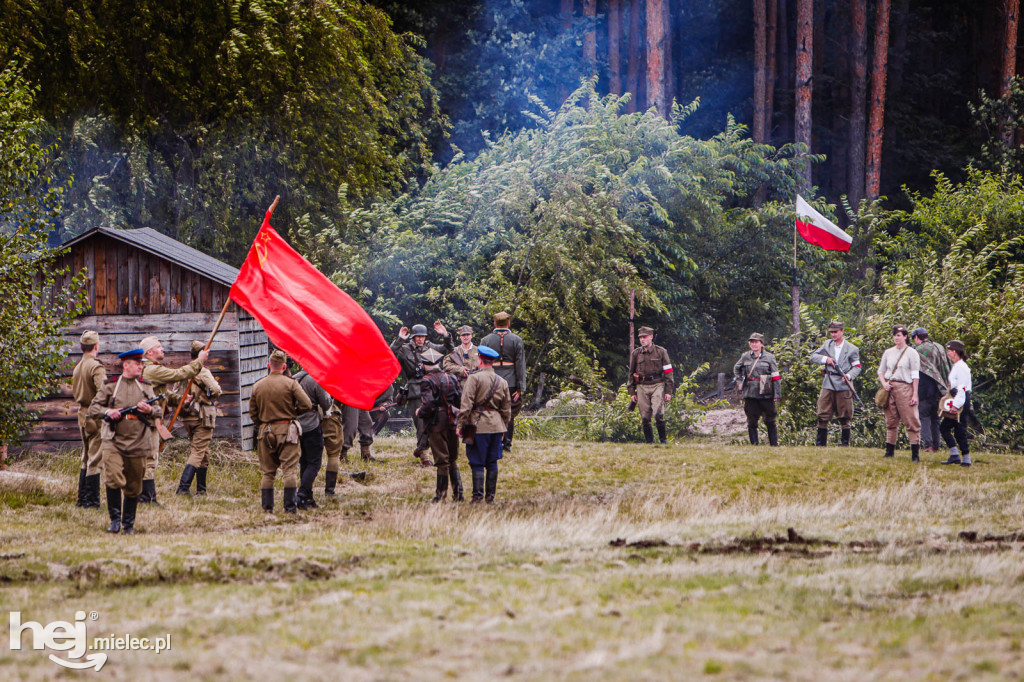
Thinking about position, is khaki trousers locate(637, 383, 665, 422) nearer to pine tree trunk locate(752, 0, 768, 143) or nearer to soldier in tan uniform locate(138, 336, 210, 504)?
soldier in tan uniform locate(138, 336, 210, 504)

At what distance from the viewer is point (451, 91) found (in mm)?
33875

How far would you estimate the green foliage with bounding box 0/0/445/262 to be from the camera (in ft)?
69.4

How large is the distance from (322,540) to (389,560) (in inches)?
46.4

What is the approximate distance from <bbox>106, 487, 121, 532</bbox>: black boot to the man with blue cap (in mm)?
4086

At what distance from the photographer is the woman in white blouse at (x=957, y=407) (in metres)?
14.6

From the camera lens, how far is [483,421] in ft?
41.7

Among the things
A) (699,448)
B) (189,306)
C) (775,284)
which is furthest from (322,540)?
(775,284)

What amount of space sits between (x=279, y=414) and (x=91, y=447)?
221 cm

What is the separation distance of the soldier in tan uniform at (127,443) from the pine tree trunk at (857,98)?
27828 mm

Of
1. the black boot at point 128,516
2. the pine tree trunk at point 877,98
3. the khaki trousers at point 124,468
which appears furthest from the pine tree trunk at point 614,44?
the black boot at point 128,516

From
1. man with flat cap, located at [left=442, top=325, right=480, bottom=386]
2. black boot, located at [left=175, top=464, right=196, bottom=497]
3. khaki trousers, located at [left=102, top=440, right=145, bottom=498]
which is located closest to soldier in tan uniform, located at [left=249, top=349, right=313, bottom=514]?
khaki trousers, located at [left=102, top=440, right=145, bottom=498]

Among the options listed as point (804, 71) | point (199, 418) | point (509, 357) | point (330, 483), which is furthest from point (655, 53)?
point (199, 418)

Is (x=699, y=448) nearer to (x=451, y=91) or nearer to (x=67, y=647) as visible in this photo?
(x=67, y=647)

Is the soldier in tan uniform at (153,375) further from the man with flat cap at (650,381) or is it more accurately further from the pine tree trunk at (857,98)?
the pine tree trunk at (857,98)
